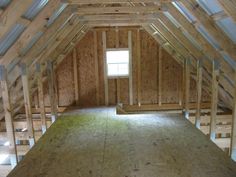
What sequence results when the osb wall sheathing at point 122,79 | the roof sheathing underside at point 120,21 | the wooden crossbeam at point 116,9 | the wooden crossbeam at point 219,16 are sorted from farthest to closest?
the osb wall sheathing at point 122,79 < the wooden crossbeam at point 116,9 < the roof sheathing underside at point 120,21 < the wooden crossbeam at point 219,16

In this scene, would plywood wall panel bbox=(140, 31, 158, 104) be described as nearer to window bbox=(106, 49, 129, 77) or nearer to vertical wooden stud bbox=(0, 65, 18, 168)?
window bbox=(106, 49, 129, 77)

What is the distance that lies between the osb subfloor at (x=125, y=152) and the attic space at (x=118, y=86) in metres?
0.01

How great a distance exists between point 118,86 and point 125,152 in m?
3.49

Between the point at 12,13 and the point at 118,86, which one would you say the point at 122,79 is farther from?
the point at 12,13

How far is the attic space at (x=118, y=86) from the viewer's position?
271 cm

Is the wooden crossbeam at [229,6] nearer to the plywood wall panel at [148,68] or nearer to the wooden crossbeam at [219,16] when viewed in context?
the wooden crossbeam at [219,16]

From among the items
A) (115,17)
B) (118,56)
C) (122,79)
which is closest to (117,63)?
(118,56)

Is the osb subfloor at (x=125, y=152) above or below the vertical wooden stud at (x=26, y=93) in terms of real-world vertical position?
below

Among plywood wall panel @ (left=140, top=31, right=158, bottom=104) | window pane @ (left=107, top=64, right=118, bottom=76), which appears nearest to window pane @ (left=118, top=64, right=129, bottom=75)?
window pane @ (left=107, top=64, right=118, bottom=76)

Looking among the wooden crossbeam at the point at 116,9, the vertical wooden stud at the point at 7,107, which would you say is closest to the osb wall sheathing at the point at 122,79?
the wooden crossbeam at the point at 116,9

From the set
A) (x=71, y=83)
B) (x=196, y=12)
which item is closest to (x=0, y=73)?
(x=196, y=12)

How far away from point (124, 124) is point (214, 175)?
2134mm

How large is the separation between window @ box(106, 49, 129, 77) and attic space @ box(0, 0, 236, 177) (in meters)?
0.03

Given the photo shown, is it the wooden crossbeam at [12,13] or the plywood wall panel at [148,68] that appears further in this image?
the plywood wall panel at [148,68]
